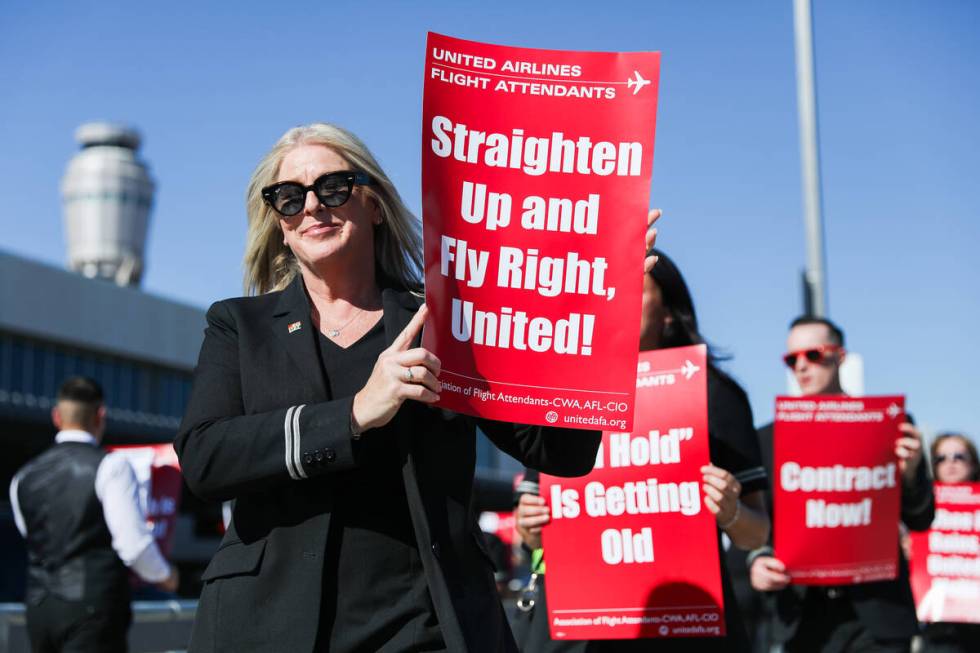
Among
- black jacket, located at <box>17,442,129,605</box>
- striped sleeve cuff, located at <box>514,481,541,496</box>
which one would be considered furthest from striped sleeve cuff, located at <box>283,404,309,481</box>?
black jacket, located at <box>17,442,129,605</box>

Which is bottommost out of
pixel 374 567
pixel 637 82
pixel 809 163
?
pixel 374 567

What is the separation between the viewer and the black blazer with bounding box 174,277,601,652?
8.76 feet

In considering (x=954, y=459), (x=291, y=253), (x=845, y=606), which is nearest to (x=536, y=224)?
(x=291, y=253)

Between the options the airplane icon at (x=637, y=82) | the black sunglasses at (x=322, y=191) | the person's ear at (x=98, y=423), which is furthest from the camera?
the person's ear at (x=98, y=423)

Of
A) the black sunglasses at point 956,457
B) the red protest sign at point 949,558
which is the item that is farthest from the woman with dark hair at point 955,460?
the red protest sign at point 949,558

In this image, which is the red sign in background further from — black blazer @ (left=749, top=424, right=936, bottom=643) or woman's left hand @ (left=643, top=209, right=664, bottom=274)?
woman's left hand @ (left=643, top=209, right=664, bottom=274)

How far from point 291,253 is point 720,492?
144 centimetres

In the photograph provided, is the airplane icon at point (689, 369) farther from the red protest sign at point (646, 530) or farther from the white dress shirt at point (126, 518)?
the white dress shirt at point (126, 518)

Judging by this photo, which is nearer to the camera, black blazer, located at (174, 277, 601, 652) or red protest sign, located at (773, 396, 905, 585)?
black blazer, located at (174, 277, 601, 652)

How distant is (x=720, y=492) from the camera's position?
153 inches

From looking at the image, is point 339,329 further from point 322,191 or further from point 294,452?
point 294,452

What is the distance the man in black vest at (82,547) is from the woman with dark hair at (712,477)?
3333 mm

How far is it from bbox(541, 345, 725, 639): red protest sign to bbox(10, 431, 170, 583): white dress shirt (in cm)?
357

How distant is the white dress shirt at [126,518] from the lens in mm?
7035
